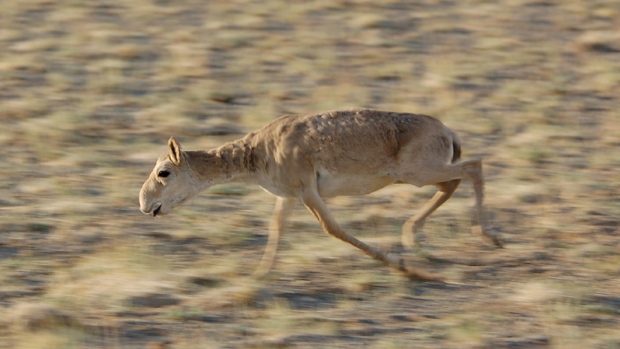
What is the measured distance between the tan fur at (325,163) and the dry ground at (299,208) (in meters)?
0.66

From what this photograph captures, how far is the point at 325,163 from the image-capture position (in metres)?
9.78

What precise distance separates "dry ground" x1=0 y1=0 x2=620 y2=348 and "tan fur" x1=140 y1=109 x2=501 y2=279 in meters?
0.66

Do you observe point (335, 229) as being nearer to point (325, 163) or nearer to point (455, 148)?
point (325, 163)

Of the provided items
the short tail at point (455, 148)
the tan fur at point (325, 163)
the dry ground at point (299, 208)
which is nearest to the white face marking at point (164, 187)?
the tan fur at point (325, 163)

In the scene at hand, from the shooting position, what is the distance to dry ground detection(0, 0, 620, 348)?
8734mm

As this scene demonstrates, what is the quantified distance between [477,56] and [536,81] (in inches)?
59.5

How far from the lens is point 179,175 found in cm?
999

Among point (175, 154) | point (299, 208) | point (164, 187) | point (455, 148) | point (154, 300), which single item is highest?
point (175, 154)

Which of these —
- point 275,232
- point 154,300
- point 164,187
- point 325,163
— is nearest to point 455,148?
point 325,163

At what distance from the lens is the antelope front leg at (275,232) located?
10078 mm

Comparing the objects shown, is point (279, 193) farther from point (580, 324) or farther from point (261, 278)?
point (580, 324)

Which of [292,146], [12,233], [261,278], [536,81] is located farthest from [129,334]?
[536,81]

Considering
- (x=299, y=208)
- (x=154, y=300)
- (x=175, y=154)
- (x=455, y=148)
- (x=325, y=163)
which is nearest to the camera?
(x=154, y=300)

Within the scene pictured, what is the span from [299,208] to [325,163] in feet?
8.82
